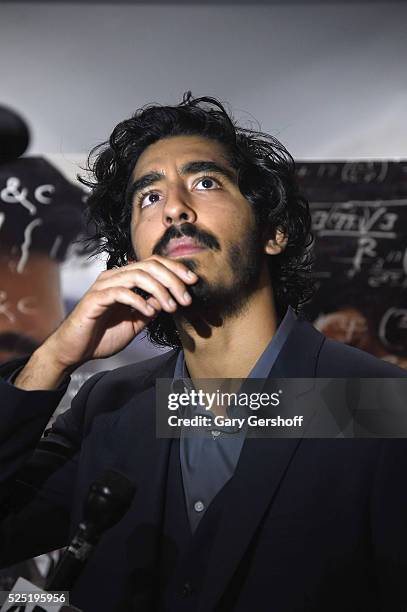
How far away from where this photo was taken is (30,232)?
1.72 meters

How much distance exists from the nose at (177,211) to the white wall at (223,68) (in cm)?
51

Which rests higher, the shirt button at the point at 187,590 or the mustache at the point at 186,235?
the mustache at the point at 186,235

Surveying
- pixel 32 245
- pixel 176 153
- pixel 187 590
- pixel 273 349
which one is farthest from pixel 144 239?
pixel 32 245

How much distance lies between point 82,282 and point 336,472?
998 millimetres

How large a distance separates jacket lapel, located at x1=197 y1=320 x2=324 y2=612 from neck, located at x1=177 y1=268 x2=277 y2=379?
20 centimetres

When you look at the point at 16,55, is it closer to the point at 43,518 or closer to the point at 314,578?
the point at 43,518

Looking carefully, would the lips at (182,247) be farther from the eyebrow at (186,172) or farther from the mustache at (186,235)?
the eyebrow at (186,172)

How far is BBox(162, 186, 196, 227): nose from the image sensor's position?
1066 millimetres

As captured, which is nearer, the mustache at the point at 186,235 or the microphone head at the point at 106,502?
the microphone head at the point at 106,502

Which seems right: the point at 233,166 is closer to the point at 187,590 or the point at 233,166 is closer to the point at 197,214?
the point at 197,214

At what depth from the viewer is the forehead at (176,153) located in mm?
1185

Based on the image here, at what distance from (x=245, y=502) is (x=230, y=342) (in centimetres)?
32

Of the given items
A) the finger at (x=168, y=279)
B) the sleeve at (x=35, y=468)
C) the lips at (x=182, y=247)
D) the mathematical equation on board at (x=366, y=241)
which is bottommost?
the sleeve at (x=35, y=468)

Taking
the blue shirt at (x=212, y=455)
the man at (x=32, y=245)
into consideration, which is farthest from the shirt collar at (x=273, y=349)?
the man at (x=32, y=245)
